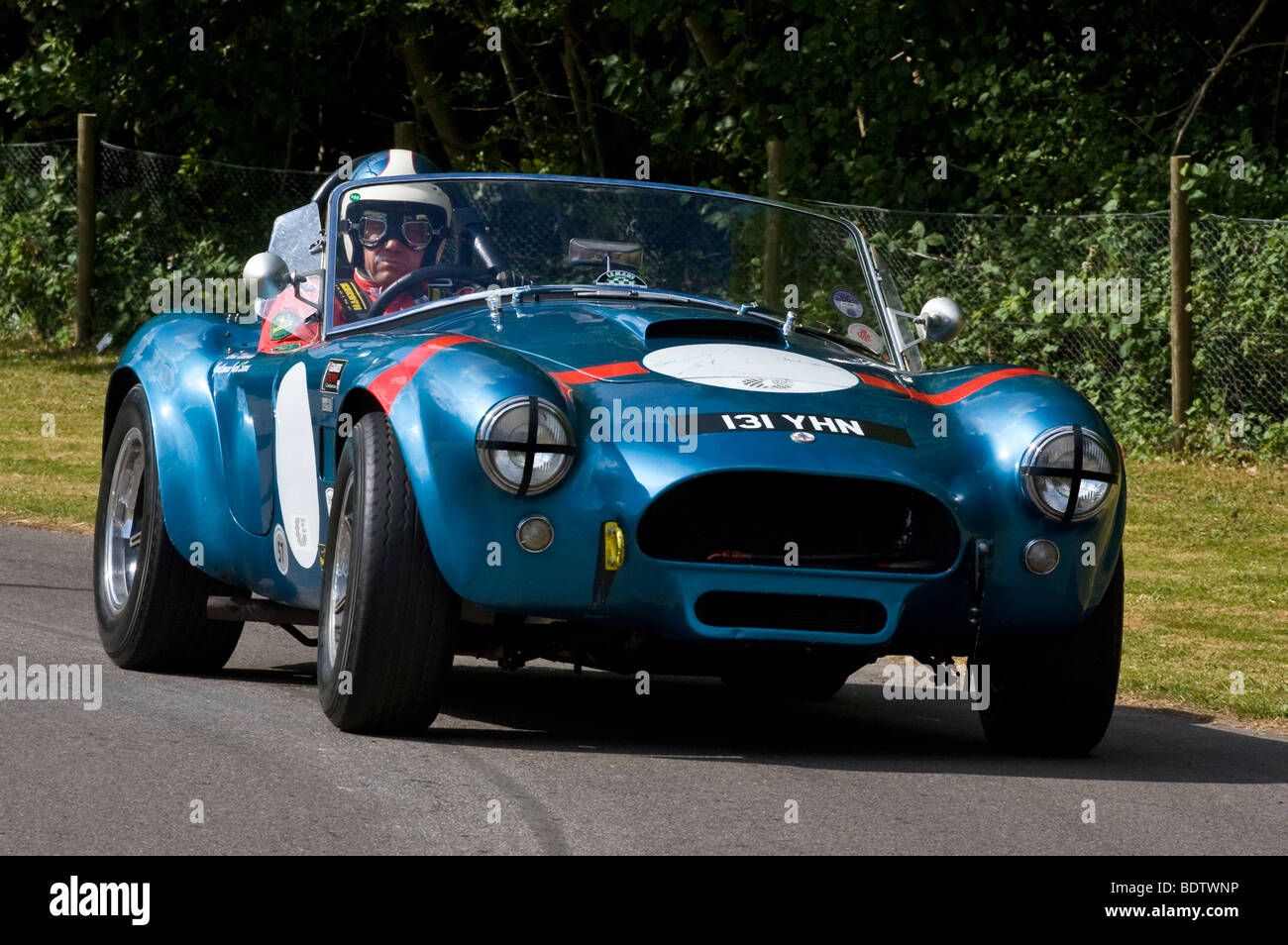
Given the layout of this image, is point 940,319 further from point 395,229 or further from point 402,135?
point 402,135

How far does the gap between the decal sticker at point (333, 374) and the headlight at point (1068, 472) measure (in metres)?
1.85

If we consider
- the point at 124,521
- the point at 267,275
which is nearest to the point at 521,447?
the point at 267,275

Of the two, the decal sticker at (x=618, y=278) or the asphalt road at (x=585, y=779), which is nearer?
the asphalt road at (x=585, y=779)

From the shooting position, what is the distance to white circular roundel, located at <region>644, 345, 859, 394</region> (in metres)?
5.40

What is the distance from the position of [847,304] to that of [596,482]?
1.96m

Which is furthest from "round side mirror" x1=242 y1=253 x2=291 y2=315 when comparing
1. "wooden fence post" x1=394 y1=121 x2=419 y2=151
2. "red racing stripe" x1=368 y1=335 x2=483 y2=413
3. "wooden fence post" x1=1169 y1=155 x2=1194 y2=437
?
"wooden fence post" x1=394 y1=121 x2=419 y2=151

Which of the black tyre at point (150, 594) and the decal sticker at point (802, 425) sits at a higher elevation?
the decal sticker at point (802, 425)

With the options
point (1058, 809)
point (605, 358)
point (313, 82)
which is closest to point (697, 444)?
point (605, 358)

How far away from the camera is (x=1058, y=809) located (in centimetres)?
495

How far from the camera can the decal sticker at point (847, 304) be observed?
673 centimetres

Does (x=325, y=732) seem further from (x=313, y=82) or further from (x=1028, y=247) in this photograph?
(x=313, y=82)
